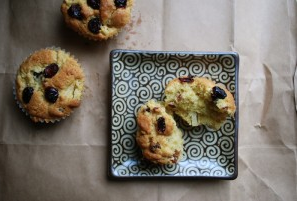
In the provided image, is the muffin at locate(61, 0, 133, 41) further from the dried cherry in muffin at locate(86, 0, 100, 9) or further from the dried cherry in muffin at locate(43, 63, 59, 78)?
the dried cherry in muffin at locate(43, 63, 59, 78)

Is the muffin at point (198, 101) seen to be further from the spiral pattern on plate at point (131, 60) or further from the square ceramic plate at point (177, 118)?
the spiral pattern on plate at point (131, 60)

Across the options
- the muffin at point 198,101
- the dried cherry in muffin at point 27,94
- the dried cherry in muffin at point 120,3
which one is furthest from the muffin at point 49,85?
the muffin at point 198,101

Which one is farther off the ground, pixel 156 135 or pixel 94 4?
pixel 94 4

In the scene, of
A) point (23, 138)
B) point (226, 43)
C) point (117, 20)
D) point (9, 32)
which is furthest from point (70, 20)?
point (226, 43)

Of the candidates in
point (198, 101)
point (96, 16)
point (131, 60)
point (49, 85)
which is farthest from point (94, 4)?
point (198, 101)

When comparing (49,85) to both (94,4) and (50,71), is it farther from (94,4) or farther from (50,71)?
(94,4)

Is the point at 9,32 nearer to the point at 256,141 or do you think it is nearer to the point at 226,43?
the point at 226,43
